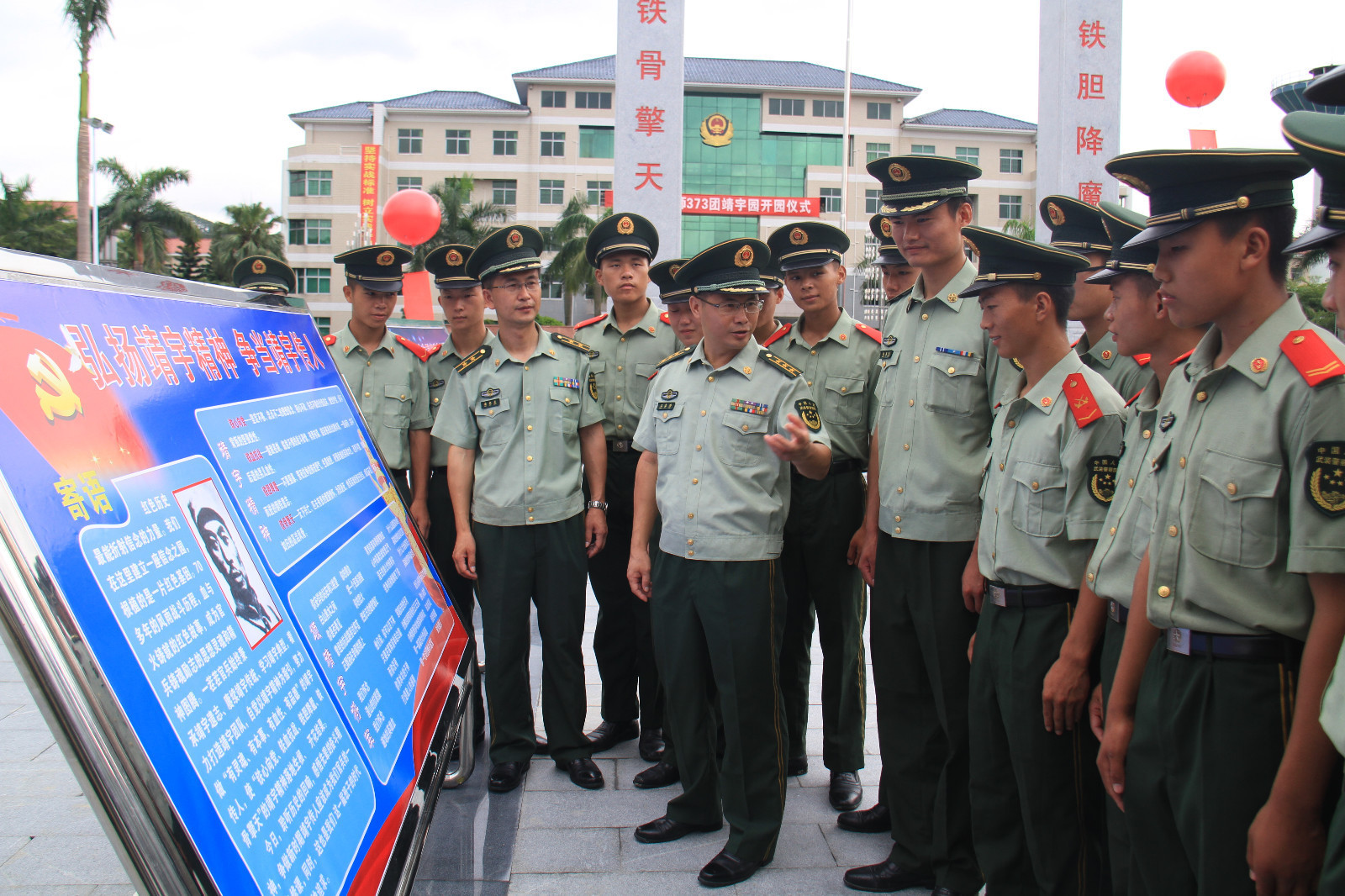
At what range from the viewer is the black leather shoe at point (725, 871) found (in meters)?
2.50

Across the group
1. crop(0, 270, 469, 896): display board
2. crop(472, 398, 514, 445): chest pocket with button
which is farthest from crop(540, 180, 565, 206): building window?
crop(0, 270, 469, 896): display board

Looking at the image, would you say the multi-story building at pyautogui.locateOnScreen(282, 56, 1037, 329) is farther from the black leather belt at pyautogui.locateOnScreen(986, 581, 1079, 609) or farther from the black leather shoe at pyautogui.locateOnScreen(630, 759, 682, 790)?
the black leather belt at pyautogui.locateOnScreen(986, 581, 1079, 609)

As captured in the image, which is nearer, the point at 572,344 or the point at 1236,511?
the point at 1236,511

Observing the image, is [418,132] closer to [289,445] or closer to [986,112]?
[986,112]

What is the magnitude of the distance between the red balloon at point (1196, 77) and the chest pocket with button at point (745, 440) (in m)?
6.76

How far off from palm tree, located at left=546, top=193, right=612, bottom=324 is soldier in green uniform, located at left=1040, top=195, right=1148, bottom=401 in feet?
85.8

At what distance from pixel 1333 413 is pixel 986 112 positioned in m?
47.3

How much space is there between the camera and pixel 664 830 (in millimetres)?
2787

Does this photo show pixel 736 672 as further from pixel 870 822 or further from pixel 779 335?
pixel 779 335

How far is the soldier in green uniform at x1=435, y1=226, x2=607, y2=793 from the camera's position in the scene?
3201mm

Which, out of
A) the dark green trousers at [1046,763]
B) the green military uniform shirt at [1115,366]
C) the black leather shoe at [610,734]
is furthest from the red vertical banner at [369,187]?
the dark green trousers at [1046,763]

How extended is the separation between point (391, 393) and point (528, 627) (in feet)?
Result: 4.17

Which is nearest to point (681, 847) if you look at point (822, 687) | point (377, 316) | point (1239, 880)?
point (822, 687)

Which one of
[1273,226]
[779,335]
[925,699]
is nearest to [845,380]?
[779,335]
